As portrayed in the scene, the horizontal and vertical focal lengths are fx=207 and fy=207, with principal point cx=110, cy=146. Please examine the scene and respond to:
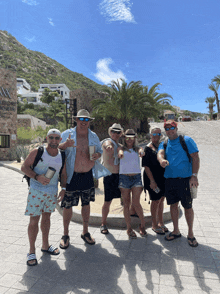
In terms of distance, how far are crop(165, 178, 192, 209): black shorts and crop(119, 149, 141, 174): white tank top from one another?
54 cm

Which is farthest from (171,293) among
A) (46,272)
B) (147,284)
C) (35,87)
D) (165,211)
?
(35,87)

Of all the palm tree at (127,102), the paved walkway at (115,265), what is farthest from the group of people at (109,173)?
the palm tree at (127,102)

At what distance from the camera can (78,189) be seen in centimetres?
317

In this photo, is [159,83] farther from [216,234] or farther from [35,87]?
[35,87]

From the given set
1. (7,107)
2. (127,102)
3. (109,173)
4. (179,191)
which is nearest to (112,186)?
(109,173)

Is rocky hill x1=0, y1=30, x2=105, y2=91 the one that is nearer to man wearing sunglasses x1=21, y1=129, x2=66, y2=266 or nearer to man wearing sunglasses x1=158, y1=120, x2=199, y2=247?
man wearing sunglasses x1=158, y1=120, x2=199, y2=247

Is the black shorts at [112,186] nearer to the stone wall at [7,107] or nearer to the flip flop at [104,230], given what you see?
the flip flop at [104,230]

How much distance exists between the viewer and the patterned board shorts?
267cm

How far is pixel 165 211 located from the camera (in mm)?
4180

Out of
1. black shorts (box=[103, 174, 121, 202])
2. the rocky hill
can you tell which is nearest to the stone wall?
black shorts (box=[103, 174, 121, 202])

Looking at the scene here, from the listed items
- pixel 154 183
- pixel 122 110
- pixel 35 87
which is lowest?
pixel 154 183

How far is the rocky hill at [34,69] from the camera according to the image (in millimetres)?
101062

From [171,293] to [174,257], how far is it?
0.70m

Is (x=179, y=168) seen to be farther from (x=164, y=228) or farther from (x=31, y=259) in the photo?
(x=31, y=259)
